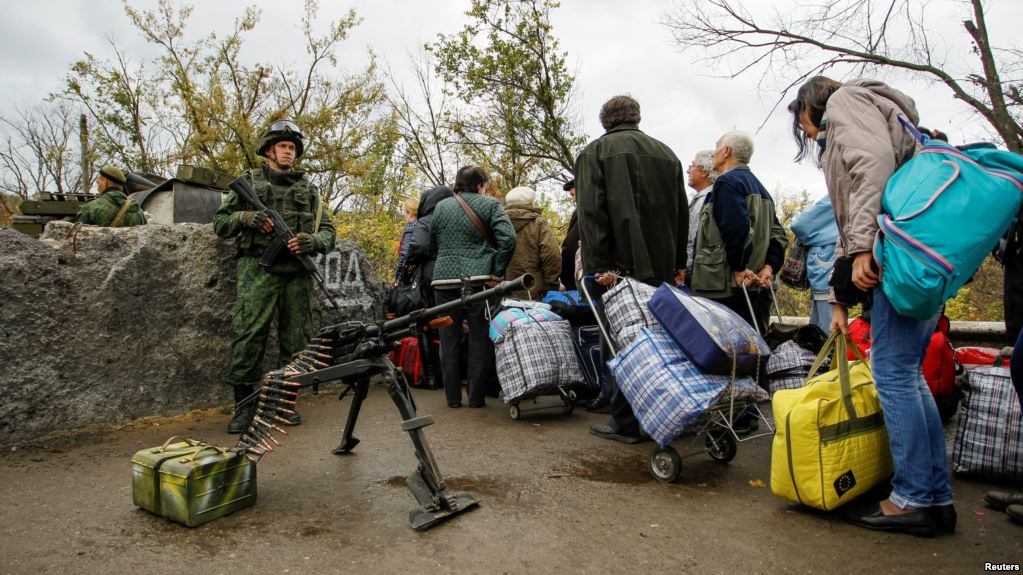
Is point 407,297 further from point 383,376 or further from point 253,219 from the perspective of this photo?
point 383,376

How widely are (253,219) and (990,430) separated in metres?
4.90

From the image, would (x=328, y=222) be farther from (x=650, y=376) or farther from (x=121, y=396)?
(x=650, y=376)

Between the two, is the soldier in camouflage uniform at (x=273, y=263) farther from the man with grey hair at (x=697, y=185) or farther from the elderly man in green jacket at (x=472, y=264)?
the man with grey hair at (x=697, y=185)

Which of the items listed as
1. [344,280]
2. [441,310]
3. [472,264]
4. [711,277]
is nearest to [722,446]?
[711,277]

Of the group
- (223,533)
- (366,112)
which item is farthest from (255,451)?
(366,112)

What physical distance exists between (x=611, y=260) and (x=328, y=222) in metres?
2.51

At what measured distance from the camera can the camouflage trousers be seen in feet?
15.0

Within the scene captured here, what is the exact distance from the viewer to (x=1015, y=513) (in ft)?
9.00

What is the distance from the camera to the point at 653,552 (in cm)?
249

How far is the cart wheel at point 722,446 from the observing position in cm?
362

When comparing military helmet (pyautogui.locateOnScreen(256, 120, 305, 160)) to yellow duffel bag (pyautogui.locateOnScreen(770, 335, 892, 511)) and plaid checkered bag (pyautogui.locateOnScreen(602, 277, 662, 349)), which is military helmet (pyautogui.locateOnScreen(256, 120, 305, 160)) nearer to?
plaid checkered bag (pyautogui.locateOnScreen(602, 277, 662, 349))

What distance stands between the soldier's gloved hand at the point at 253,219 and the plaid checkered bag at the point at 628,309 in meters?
2.64

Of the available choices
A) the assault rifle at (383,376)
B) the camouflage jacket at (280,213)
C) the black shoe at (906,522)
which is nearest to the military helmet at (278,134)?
the camouflage jacket at (280,213)

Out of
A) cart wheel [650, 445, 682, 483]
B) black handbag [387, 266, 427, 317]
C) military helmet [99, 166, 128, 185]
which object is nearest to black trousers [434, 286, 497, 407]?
black handbag [387, 266, 427, 317]
